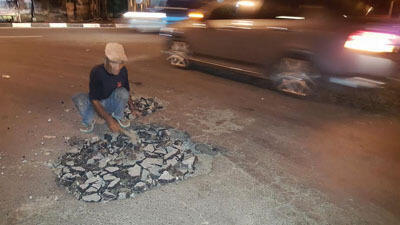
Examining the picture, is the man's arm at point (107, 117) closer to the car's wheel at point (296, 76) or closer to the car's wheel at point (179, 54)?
the car's wheel at point (296, 76)

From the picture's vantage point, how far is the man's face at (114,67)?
405cm

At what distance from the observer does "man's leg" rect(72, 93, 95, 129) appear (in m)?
4.53

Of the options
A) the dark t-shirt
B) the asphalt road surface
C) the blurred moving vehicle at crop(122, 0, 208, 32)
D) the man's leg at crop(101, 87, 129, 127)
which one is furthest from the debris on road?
the blurred moving vehicle at crop(122, 0, 208, 32)

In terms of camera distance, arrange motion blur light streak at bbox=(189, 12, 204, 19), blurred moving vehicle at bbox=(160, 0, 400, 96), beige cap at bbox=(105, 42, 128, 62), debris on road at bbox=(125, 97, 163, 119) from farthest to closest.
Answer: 1. motion blur light streak at bbox=(189, 12, 204, 19)
2. debris on road at bbox=(125, 97, 163, 119)
3. blurred moving vehicle at bbox=(160, 0, 400, 96)
4. beige cap at bbox=(105, 42, 128, 62)

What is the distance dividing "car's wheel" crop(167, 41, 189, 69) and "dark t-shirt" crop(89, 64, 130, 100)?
420cm

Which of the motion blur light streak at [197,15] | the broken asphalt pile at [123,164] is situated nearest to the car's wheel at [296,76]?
the motion blur light streak at [197,15]

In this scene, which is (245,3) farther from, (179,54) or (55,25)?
(55,25)

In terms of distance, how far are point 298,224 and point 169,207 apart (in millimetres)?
1167

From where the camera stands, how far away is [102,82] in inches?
167

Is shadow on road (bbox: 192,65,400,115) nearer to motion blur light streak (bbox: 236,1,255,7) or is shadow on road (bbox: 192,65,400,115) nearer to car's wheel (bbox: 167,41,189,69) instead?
motion blur light streak (bbox: 236,1,255,7)

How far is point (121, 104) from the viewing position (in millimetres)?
4441

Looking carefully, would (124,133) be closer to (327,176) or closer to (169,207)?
(169,207)

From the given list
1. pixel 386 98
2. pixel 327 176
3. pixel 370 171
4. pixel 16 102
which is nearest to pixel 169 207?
pixel 327 176

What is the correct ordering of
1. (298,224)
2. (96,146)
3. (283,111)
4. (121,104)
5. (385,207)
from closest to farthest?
(298,224)
(385,207)
(96,146)
(121,104)
(283,111)
